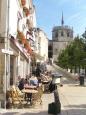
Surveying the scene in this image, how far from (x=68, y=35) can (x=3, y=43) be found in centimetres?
17069

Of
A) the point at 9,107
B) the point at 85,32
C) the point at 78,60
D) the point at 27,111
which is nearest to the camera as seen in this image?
the point at 27,111

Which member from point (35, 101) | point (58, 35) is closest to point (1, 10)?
point (35, 101)

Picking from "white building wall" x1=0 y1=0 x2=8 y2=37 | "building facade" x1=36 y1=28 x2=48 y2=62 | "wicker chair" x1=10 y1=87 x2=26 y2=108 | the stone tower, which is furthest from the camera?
the stone tower

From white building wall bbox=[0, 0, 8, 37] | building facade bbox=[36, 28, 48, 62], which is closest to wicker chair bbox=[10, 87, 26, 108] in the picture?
white building wall bbox=[0, 0, 8, 37]

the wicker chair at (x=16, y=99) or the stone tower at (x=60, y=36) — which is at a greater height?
the stone tower at (x=60, y=36)

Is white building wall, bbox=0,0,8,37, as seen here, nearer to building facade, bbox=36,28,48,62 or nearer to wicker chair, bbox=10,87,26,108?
wicker chair, bbox=10,87,26,108

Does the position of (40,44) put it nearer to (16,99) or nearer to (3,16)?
(3,16)

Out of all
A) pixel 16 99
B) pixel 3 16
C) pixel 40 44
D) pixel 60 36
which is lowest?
pixel 16 99

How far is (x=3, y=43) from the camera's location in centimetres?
2108

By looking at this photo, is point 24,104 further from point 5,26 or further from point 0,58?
point 5,26

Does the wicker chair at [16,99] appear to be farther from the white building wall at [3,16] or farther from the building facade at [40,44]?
the building facade at [40,44]

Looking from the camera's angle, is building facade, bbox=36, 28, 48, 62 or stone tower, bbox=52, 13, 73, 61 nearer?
building facade, bbox=36, 28, 48, 62

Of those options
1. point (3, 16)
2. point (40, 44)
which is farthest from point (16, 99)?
point (40, 44)

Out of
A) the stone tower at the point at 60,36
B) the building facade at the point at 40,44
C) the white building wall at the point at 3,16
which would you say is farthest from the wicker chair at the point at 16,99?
the stone tower at the point at 60,36
